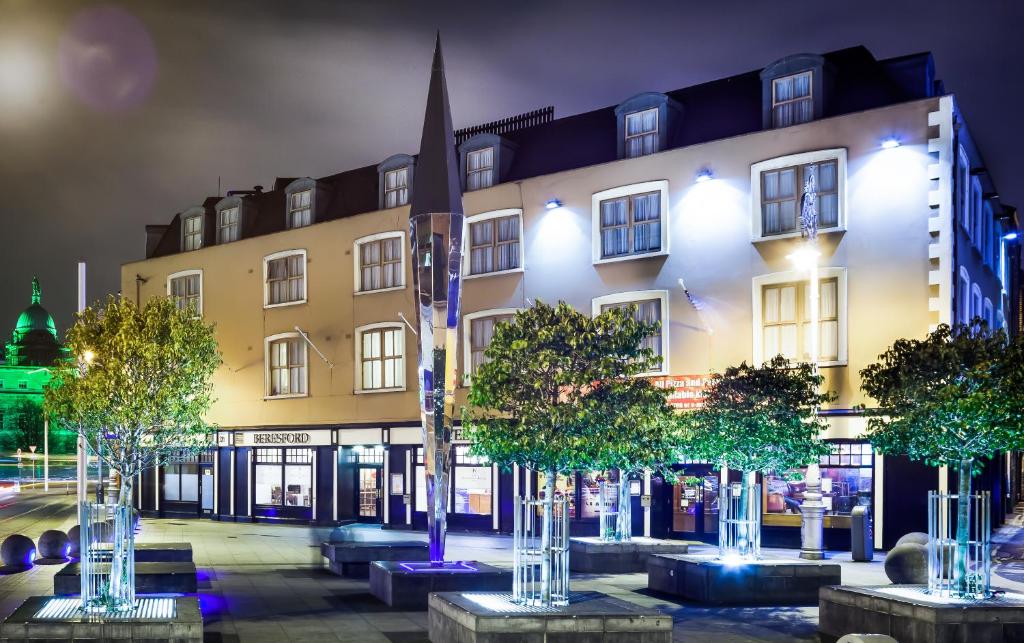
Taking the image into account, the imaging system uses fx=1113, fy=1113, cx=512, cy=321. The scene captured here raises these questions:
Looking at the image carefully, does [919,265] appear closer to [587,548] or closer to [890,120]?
[890,120]

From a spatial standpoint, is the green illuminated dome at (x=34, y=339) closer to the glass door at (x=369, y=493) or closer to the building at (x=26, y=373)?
the building at (x=26, y=373)

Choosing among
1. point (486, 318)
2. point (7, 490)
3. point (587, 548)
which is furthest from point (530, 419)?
point (7, 490)

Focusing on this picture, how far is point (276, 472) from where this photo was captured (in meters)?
43.9

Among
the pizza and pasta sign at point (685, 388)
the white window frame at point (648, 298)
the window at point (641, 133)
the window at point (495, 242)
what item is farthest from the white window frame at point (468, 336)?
the pizza and pasta sign at point (685, 388)

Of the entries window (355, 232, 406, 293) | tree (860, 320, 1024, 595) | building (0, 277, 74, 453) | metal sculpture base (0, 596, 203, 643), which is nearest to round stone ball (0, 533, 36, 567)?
metal sculpture base (0, 596, 203, 643)

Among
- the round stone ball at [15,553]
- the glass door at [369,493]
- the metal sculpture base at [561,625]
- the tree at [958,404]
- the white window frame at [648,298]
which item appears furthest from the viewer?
the glass door at [369,493]

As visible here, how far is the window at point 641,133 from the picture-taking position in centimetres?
3338

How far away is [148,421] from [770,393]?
11.5m

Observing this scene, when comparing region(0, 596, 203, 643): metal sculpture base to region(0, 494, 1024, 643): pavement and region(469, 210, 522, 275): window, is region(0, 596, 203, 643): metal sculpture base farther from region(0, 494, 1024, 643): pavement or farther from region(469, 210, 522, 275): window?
region(469, 210, 522, 275): window

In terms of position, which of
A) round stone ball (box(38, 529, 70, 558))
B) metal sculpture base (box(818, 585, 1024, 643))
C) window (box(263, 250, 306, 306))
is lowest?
round stone ball (box(38, 529, 70, 558))

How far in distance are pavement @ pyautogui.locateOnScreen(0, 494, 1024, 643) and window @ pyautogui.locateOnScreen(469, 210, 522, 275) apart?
348 inches

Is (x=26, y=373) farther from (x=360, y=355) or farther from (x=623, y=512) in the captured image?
(x=623, y=512)

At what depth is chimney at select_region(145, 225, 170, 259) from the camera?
52000 mm

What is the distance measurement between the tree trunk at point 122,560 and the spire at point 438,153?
8.21 m
